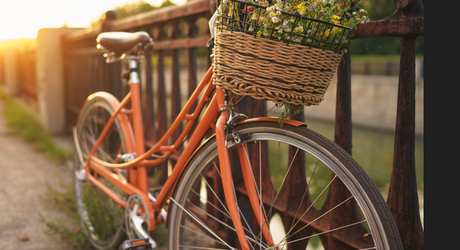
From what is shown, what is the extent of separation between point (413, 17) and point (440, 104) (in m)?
0.28

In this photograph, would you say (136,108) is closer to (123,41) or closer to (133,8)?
(123,41)

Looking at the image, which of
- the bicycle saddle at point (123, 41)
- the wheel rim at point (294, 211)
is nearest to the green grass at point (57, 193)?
the wheel rim at point (294, 211)

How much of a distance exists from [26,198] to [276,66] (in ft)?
9.23

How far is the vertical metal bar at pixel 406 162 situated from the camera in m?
1.30

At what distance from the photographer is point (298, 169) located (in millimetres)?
1792

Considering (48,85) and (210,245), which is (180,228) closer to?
(210,245)

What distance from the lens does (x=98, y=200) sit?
2453 mm

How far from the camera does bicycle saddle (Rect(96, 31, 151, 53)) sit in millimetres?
1995

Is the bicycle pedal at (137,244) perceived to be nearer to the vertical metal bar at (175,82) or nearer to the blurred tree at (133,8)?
the vertical metal bar at (175,82)

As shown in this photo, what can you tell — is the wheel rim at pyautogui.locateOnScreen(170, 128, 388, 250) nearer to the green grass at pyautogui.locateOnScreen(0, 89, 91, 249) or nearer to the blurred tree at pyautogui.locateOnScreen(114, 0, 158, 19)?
the green grass at pyautogui.locateOnScreen(0, 89, 91, 249)

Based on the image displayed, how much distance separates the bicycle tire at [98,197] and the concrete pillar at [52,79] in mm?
3505

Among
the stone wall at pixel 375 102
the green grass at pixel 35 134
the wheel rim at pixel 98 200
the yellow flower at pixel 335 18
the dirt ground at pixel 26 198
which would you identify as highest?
the yellow flower at pixel 335 18

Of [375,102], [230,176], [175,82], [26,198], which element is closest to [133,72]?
[175,82]

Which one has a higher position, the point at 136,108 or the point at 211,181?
the point at 136,108
